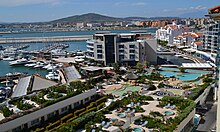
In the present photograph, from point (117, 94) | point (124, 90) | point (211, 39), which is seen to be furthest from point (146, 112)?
point (211, 39)

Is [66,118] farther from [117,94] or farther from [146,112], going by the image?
[117,94]

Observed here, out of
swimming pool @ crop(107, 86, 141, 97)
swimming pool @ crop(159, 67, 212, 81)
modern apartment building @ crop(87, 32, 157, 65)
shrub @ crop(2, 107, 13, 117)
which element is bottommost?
swimming pool @ crop(107, 86, 141, 97)

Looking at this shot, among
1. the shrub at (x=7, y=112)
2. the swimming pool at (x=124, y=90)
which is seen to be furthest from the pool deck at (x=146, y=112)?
the shrub at (x=7, y=112)

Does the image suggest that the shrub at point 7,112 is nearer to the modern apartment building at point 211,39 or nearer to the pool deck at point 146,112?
the pool deck at point 146,112

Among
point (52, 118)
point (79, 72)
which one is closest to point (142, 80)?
point (79, 72)

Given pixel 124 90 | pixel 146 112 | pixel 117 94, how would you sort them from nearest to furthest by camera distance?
1. pixel 146 112
2. pixel 117 94
3. pixel 124 90

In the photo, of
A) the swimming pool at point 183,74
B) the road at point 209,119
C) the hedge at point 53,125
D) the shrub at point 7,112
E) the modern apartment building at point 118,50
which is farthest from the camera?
the modern apartment building at point 118,50

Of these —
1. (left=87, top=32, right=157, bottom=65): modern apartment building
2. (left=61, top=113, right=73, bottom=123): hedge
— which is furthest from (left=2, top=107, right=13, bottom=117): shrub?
(left=87, top=32, right=157, bottom=65): modern apartment building

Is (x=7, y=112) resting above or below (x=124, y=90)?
above

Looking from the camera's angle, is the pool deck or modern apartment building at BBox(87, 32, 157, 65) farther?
modern apartment building at BBox(87, 32, 157, 65)

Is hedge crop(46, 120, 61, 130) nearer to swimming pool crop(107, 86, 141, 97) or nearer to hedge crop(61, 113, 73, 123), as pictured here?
hedge crop(61, 113, 73, 123)

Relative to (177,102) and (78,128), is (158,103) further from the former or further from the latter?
(78,128)
